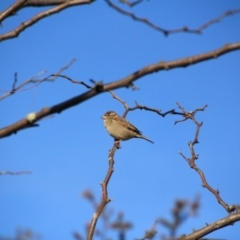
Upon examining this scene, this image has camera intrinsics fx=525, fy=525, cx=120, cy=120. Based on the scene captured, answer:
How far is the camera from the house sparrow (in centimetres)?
1095

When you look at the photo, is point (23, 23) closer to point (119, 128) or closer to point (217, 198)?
point (217, 198)

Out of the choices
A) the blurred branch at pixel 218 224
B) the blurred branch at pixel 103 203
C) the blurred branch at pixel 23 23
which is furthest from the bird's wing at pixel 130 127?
the blurred branch at pixel 23 23

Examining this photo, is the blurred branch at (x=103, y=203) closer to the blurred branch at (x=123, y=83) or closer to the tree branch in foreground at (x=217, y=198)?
the tree branch in foreground at (x=217, y=198)

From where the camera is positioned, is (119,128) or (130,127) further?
(130,127)

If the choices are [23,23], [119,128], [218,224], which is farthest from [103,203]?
[119,128]

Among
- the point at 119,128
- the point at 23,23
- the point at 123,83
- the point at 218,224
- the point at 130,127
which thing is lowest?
the point at 123,83

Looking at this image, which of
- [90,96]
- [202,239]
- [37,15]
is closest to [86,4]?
[37,15]

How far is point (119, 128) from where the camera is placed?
10906 mm

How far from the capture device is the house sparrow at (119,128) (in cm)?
1095


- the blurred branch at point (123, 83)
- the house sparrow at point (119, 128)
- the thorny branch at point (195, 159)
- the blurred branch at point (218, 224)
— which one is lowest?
the blurred branch at point (123, 83)

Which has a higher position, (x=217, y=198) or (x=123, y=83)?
(x=217, y=198)

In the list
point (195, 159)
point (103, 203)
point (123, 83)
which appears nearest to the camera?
point (123, 83)

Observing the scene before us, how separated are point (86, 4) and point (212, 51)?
1.25 metres

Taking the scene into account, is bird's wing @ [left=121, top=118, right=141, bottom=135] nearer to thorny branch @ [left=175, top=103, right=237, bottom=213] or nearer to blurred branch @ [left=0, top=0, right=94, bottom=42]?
thorny branch @ [left=175, top=103, right=237, bottom=213]
